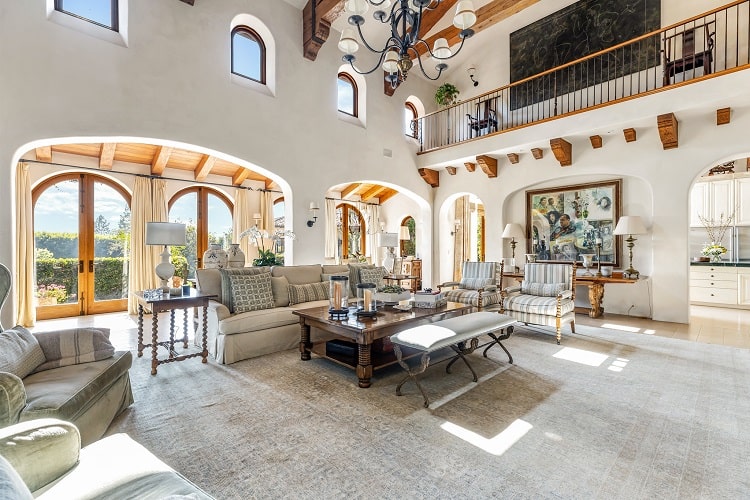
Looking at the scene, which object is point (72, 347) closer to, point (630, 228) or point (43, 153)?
point (43, 153)

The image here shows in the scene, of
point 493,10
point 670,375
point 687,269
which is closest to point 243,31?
point 493,10

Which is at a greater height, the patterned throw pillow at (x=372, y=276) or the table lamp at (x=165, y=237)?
the table lamp at (x=165, y=237)

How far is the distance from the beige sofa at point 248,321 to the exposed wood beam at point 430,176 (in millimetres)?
4679

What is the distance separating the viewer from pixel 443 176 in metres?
8.51

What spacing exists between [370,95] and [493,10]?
274 cm

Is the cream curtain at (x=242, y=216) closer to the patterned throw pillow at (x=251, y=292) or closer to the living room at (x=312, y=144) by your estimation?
the living room at (x=312, y=144)

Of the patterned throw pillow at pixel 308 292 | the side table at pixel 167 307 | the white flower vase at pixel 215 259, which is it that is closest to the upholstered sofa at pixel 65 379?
the side table at pixel 167 307

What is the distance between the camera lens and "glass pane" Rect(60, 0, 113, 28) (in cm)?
411

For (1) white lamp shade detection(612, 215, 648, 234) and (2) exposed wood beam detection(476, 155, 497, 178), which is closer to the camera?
(1) white lamp shade detection(612, 215, 648, 234)

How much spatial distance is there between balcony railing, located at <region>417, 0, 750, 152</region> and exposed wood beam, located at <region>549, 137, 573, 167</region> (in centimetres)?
45

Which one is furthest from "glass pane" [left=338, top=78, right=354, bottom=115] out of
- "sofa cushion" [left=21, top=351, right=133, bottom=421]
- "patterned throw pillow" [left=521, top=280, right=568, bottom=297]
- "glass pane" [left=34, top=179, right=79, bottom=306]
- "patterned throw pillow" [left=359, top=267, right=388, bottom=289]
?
"sofa cushion" [left=21, top=351, right=133, bottom=421]

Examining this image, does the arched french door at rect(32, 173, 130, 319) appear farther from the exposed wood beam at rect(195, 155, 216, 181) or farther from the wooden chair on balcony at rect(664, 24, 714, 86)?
the wooden chair on balcony at rect(664, 24, 714, 86)

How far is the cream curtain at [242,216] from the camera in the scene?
323 inches

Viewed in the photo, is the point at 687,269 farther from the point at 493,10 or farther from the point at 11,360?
the point at 11,360
